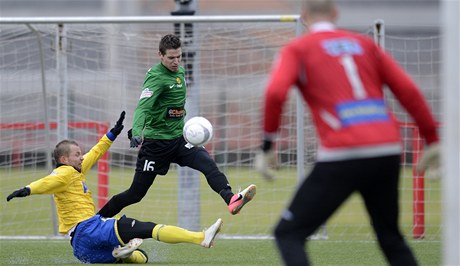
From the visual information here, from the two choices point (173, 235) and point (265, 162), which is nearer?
point (265, 162)

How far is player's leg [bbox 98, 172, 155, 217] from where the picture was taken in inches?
334

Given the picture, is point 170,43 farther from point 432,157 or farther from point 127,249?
point 432,157

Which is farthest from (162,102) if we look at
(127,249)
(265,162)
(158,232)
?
(265,162)

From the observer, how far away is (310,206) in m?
4.85

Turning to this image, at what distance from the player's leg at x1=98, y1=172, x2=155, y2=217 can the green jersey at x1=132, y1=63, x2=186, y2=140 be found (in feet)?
1.19

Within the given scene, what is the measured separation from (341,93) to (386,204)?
26.4 inches

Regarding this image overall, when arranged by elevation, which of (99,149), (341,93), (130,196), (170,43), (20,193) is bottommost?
(130,196)

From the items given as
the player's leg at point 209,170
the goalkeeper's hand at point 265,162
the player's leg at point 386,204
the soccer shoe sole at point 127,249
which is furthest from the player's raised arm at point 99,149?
the player's leg at point 386,204

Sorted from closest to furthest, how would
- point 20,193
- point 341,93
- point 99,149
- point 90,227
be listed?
point 341,93 < point 20,193 < point 90,227 < point 99,149

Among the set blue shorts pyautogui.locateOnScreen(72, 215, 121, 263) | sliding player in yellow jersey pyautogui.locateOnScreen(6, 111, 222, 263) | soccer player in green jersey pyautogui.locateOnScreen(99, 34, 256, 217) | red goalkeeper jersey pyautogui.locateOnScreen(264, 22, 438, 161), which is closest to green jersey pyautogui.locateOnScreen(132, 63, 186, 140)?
soccer player in green jersey pyautogui.locateOnScreen(99, 34, 256, 217)

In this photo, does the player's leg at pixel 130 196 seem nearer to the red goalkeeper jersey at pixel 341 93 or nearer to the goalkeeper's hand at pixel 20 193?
the goalkeeper's hand at pixel 20 193

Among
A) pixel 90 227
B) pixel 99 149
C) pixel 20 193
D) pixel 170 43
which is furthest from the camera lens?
pixel 170 43

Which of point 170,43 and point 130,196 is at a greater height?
point 170,43

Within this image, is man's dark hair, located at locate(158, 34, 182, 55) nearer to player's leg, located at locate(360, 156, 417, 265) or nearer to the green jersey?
the green jersey
